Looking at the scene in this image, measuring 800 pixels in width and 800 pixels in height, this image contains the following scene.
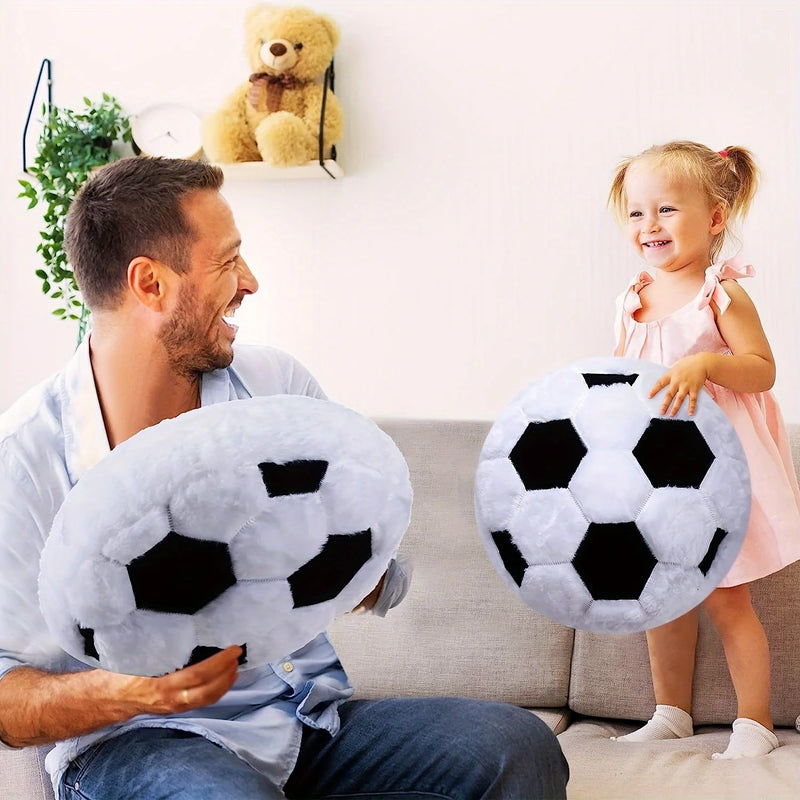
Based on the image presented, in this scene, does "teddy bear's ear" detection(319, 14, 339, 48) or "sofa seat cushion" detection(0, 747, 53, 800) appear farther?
"teddy bear's ear" detection(319, 14, 339, 48)

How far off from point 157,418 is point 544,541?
52 centimetres

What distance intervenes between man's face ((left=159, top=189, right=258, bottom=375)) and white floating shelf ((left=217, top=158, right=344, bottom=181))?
1.16 metres

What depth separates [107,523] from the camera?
0.81 meters

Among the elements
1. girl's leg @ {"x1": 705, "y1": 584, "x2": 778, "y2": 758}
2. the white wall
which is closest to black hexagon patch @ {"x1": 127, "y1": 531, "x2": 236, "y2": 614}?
girl's leg @ {"x1": 705, "y1": 584, "x2": 778, "y2": 758}

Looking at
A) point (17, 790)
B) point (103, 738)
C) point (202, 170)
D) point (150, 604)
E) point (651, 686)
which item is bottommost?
point (651, 686)

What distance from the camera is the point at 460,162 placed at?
7.77 ft

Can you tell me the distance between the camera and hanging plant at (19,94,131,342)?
93.9 inches

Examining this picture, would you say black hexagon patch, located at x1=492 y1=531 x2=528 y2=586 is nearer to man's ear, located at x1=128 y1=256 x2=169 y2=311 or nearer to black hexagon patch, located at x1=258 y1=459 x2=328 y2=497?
black hexagon patch, located at x1=258 y1=459 x2=328 y2=497

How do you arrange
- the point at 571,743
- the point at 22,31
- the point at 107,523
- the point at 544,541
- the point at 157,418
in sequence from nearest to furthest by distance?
the point at 107,523
the point at 544,541
the point at 157,418
the point at 571,743
the point at 22,31

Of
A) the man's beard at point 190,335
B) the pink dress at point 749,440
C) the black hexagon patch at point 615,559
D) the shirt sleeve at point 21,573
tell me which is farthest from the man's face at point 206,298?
the pink dress at point 749,440

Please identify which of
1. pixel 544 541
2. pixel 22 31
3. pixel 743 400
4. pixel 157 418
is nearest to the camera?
pixel 544 541

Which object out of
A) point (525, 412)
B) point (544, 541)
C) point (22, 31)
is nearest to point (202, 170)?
point (525, 412)

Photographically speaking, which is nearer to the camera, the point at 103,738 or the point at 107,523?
the point at 107,523

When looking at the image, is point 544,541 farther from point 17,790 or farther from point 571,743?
point 17,790
